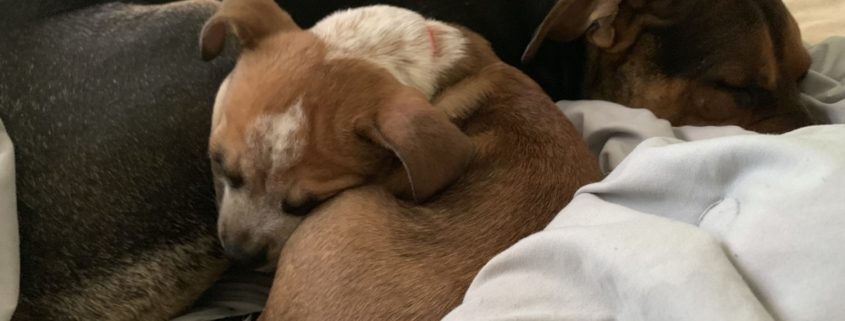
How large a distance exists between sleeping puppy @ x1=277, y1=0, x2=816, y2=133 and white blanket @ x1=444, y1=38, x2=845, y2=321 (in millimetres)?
661

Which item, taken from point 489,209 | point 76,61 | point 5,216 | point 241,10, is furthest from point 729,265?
point 76,61

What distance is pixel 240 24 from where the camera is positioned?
5.25ft

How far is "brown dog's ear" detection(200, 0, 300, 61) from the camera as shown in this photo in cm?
159

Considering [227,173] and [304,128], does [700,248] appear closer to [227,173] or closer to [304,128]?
[304,128]

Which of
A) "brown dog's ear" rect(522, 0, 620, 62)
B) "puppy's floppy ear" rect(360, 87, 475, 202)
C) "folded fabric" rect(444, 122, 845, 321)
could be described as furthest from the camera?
"brown dog's ear" rect(522, 0, 620, 62)

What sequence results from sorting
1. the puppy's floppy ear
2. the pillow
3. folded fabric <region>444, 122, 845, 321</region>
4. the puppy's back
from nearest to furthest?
folded fabric <region>444, 122, 845, 321</region> → the puppy's back → the puppy's floppy ear → the pillow

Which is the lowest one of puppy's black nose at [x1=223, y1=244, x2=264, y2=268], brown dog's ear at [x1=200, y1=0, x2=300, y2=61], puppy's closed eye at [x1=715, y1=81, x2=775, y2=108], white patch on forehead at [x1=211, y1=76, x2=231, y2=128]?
puppy's black nose at [x1=223, y1=244, x2=264, y2=268]

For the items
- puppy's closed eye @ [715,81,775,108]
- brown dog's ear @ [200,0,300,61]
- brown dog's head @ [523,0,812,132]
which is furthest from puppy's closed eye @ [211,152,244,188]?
puppy's closed eye @ [715,81,775,108]

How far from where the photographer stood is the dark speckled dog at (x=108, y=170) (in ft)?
4.93

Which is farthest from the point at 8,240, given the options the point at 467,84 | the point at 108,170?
the point at 467,84

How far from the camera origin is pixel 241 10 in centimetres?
162

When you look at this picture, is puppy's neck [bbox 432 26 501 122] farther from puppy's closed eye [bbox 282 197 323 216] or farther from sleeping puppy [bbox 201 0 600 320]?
puppy's closed eye [bbox 282 197 323 216]

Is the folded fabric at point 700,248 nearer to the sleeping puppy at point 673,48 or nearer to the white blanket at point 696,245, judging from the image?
the white blanket at point 696,245

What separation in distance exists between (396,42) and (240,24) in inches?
12.2
